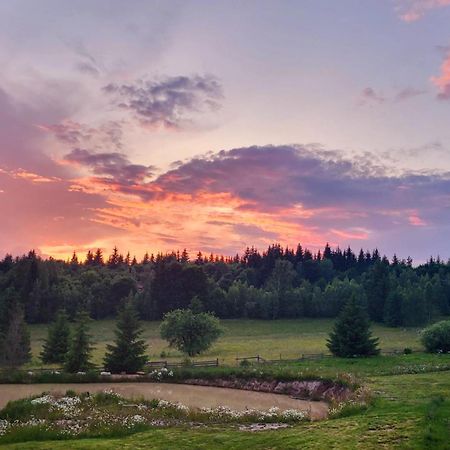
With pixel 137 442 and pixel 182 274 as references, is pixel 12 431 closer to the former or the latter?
pixel 137 442

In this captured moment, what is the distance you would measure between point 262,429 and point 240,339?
7002 centimetres

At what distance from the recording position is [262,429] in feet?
82.3

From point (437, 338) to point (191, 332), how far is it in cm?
3158

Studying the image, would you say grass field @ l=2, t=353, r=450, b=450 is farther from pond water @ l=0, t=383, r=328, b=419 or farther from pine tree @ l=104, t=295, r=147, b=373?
pine tree @ l=104, t=295, r=147, b=373

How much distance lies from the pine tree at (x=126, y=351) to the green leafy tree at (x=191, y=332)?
18375mm

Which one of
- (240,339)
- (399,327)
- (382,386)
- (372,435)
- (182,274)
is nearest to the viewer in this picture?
(372,435)

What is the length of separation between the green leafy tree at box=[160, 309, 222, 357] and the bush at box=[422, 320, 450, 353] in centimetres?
2756

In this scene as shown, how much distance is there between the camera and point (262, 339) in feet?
302

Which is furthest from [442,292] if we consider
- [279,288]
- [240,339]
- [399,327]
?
[240,339]

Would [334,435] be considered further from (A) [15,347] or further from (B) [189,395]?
(A) [15,347]

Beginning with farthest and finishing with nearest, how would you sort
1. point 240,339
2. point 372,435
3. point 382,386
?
A: point 240,339
point 382,386
point 372,435

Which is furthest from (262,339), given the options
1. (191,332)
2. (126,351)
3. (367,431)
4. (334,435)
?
(334,435)

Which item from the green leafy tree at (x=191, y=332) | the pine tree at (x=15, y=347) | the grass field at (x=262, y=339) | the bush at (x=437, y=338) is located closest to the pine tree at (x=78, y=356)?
the grass field at (x=262, y=339)

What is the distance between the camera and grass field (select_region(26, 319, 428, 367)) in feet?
232
